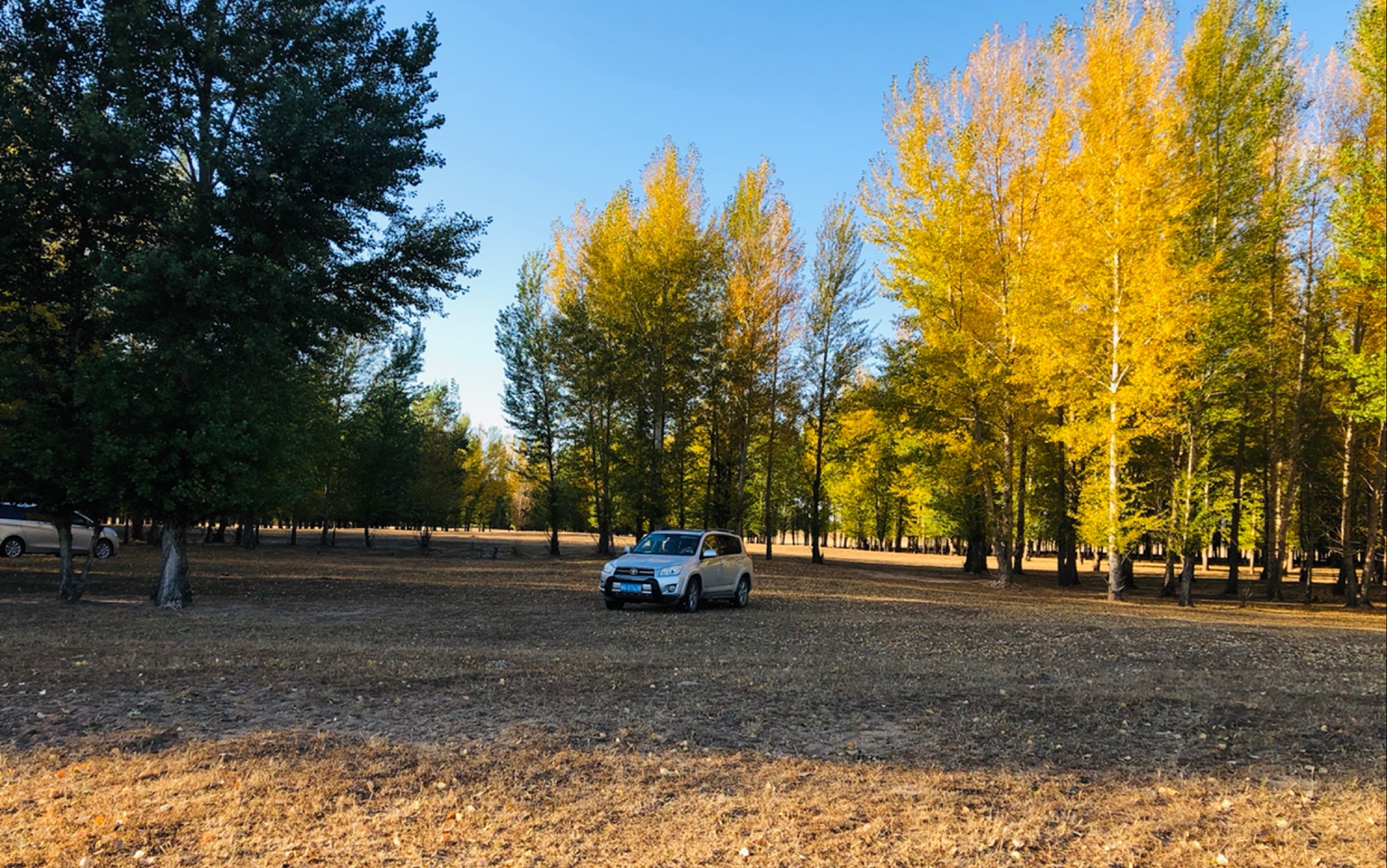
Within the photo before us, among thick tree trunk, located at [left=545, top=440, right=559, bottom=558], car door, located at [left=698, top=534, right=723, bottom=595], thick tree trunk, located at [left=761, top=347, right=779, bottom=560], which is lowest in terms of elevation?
car door, located at [left=698, top=534, right=723, bottom=595]

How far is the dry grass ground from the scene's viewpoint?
14.2 feet

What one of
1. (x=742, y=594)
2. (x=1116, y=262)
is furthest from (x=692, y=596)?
(x=1116, y=262)

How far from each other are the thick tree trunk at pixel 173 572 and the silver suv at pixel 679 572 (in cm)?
770

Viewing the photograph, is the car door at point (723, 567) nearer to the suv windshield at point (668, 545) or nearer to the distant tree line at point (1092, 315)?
the suv windshield at point (668, 545)

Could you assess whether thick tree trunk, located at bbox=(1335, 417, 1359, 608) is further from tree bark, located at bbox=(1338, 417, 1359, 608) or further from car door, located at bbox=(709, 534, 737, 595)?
car door, located at bbox=(709, 534, 737, 595)

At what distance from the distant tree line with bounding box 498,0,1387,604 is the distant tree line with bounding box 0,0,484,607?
555 inches

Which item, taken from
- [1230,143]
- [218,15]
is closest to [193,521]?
[218,15]

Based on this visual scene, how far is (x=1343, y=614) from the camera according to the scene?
1945 cm

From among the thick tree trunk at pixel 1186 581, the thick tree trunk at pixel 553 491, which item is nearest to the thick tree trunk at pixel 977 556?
the thick tree trunk at pixel 1186 581

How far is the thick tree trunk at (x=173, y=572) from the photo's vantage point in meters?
14.8

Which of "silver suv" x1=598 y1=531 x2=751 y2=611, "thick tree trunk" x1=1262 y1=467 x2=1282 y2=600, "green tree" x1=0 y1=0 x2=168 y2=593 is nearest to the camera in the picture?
"green tree" x1=0 y1=0 x2=168 y2=593

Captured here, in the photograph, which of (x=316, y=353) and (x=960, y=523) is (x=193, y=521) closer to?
(x=316, y=353)

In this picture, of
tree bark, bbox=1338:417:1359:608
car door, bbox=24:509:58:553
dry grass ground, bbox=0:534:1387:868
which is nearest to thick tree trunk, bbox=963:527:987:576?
tree bark, bbox=1338:417:1359:608

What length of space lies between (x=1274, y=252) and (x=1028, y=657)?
55.2 ft
